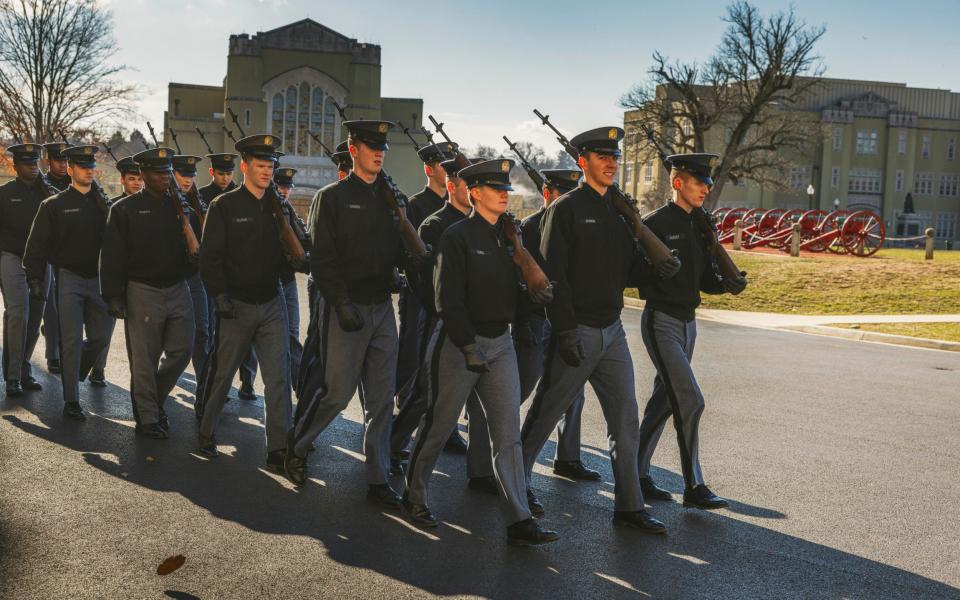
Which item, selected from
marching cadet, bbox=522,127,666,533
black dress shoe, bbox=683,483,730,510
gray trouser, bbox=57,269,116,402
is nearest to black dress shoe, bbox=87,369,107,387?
gray trouser, bbox=57,269,116,402

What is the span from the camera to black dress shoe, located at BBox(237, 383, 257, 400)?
9438 mm

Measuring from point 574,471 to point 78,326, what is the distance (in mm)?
4464

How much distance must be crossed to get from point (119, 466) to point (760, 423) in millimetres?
5383

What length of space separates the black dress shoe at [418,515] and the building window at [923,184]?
8751 cm

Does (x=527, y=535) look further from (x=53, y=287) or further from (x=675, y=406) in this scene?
(x=53, y=287)

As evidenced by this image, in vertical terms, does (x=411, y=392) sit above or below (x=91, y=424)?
above

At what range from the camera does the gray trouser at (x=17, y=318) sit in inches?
364

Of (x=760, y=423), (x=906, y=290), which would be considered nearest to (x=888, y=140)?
(x=906, y=290)

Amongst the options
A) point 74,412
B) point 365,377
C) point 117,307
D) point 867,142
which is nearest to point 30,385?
point 74,412

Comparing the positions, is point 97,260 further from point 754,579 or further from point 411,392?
point 754,579

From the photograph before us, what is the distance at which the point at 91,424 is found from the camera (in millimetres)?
7969

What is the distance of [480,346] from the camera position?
5.53m

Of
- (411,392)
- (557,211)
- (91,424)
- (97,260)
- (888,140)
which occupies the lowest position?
(91,424)

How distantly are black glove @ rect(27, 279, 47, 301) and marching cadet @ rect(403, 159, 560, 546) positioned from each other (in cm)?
470
